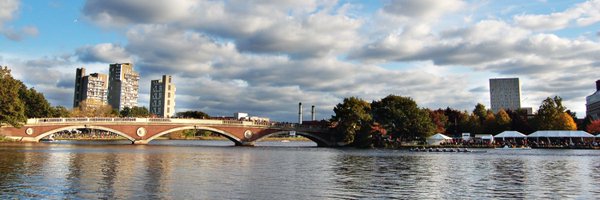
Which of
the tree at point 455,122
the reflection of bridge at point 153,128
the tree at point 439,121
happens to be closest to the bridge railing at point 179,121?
the reflection of bridge at point 153,128

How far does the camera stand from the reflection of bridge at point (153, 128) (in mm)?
82625

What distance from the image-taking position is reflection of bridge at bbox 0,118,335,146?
8262 cm

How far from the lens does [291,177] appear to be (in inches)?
1149

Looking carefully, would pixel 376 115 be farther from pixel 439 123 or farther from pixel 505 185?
pixel 505 185

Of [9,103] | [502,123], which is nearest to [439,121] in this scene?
[502,123]

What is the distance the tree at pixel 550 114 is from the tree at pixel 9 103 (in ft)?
298

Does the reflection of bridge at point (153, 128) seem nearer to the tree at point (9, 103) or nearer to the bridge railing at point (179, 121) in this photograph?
the bridge railing at point (179, 121)

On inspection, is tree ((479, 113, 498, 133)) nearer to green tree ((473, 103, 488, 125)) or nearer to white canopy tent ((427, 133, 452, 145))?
green tree ((473, 103, 488, 125))

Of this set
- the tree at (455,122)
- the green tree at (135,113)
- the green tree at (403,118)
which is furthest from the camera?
the green tree at (135,113)

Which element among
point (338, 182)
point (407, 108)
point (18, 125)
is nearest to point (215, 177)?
point (338, 182)

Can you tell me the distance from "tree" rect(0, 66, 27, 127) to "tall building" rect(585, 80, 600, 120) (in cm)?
15345

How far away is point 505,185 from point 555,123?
78040 millimetres

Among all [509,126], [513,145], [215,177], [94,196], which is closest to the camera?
[94,196]

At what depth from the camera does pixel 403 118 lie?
309ft
